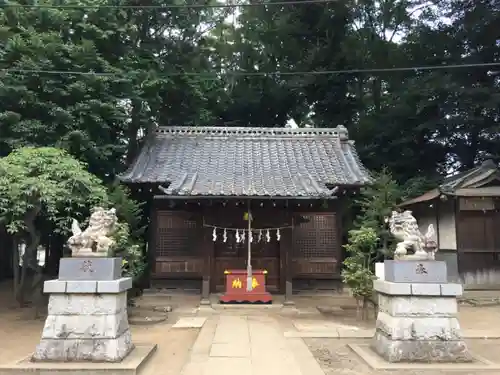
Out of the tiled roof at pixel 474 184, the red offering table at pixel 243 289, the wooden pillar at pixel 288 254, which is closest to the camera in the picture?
the red offering table at pixel 243 289

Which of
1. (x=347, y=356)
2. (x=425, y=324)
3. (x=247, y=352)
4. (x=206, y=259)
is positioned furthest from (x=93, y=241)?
(x=206, y=259)

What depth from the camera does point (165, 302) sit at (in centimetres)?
1361

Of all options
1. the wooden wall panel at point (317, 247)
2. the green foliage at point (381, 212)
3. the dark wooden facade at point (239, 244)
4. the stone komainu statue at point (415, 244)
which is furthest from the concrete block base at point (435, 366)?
the wooden wall panel at point (317, 247)

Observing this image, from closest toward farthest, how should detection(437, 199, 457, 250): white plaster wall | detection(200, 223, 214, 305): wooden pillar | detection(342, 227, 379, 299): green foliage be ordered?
detection(342, 227, 379, 299): green foliage → detection(200, 223, 214, 305): wooden pillar → detection(437, 199, 457, 250): white plaster wall

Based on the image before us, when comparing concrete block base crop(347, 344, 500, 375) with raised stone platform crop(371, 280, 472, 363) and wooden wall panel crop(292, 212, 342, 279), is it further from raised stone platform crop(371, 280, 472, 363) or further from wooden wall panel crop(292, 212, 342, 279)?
wooden wall panel crop(292, 212, 342, 279)

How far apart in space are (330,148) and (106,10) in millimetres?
9756

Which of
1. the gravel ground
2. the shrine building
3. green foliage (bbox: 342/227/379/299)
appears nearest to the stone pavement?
the gravel ground

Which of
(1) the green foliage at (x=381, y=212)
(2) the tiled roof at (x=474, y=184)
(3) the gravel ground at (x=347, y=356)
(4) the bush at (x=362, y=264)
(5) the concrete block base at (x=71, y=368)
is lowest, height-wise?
(3) the gravel ground at (x=347, y=356)

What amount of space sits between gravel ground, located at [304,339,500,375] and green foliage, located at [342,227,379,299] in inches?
68.3

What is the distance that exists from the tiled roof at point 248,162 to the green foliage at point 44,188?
8.25ft

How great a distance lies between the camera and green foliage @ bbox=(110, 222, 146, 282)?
10242 mm

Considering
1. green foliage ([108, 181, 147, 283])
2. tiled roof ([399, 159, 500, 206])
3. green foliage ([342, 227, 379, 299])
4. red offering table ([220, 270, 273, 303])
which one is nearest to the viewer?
green foliage ([342, 227, 379, 299])

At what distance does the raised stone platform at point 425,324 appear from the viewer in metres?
6.71

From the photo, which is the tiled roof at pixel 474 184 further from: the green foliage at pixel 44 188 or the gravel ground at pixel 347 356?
the green foliage at pixel 44 188
